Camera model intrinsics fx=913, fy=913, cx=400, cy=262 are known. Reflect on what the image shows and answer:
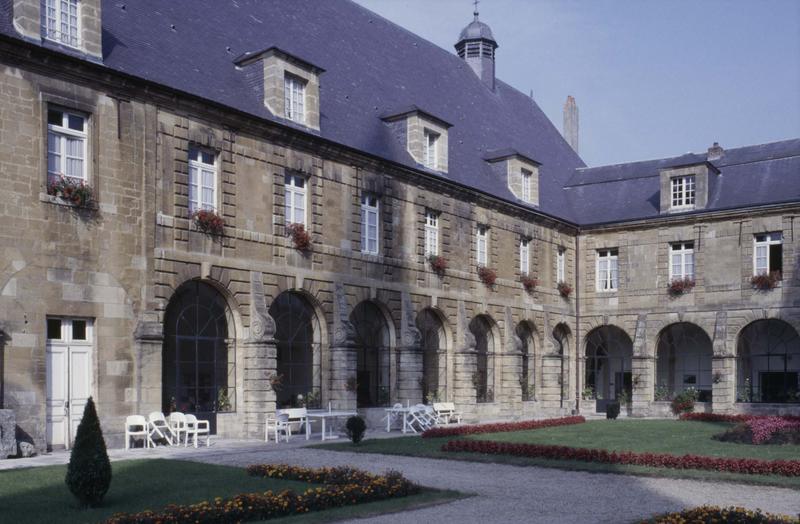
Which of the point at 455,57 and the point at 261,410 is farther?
the point at 455,57

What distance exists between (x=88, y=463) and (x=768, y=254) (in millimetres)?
25238

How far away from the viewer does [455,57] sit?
34.5 meters

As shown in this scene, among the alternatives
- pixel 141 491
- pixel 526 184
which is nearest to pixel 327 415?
pixel 141 491

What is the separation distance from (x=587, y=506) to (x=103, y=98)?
37.1 ft

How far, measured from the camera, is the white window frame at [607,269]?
32750mm

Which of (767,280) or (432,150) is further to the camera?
(767,280)

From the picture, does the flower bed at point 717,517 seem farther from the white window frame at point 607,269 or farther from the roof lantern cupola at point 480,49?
the roof lantern cupola at point 480,49

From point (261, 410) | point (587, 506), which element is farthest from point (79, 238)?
point (587, 506)

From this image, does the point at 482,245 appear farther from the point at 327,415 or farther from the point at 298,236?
the point at 327,415

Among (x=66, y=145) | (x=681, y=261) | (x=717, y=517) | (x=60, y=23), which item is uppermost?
(x=60, y=23)

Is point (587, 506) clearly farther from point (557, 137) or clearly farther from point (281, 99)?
point (557, 137)

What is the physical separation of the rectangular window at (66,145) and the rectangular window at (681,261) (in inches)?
837

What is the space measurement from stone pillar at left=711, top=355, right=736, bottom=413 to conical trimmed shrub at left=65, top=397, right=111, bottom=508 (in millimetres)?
24003

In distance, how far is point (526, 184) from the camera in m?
30.5
